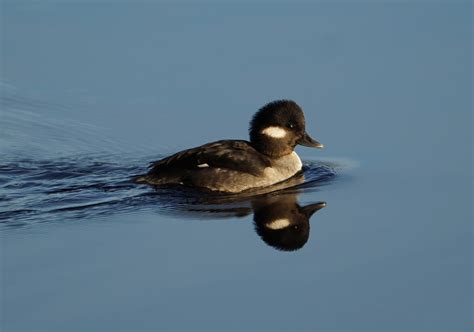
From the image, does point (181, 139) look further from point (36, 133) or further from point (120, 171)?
point (36, 133)

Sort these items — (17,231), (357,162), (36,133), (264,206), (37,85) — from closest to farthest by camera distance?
(17,231) < (264,206) < (357,162) < (36,133) < (37,85)

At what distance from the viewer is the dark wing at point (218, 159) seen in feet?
56.5

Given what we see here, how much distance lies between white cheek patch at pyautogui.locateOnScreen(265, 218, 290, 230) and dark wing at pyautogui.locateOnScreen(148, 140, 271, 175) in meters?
1.98

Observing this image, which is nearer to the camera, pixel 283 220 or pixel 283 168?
pixel 283 220

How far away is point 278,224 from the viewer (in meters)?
15.5

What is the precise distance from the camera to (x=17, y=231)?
49.3ft

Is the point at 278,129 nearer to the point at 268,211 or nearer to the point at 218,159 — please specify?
the point at 218,159

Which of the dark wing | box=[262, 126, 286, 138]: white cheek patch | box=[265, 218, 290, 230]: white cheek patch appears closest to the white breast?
the dark wing

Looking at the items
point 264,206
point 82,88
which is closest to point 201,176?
point 264,206

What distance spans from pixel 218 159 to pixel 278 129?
1223 mm

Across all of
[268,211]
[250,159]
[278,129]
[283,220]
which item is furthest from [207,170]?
[283,220]

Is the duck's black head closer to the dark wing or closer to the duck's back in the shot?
the dark wing

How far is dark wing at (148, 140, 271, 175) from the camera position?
56.5 feet

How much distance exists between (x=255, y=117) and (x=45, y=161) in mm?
3331
